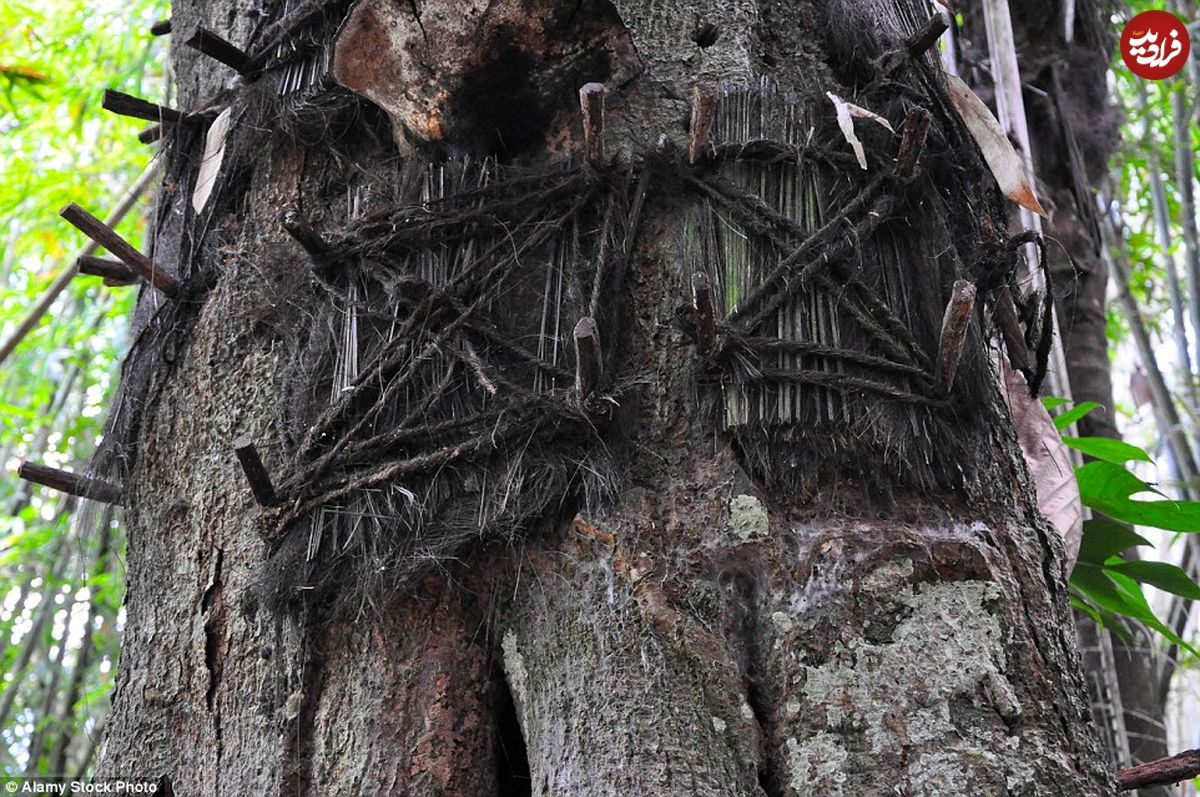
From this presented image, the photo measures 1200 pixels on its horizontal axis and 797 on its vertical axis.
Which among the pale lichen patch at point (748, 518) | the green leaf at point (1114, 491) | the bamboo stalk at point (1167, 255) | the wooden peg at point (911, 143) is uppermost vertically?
the bamboo stalk at point (1167, 255)

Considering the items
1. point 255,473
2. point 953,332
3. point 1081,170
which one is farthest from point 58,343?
point 953,332

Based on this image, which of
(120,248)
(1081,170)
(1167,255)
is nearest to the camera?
(120,248)

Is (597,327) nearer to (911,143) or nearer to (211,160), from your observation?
(911,143)

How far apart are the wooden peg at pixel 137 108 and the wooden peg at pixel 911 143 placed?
1039 mm

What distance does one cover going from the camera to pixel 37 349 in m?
5.26

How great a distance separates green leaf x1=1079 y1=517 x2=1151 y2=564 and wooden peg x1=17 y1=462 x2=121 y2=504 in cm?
141

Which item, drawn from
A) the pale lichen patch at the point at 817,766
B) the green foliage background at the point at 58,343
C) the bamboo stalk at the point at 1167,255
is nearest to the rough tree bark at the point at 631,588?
the pale lichen patch at the point at 817,766

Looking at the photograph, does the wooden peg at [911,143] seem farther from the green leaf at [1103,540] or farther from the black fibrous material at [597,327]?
the green leaf at [1103,540]

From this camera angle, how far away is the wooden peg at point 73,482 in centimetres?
160

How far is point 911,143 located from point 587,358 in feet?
1.44

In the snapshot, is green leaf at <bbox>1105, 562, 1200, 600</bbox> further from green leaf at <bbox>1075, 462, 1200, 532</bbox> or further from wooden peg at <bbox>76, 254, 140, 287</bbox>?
wooden peg at <bbox>76, 254, 140, 287</bbox>

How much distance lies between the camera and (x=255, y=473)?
1257mm

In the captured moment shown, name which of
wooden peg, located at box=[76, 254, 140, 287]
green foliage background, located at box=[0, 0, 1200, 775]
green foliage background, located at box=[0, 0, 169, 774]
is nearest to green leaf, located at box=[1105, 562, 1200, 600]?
wooden peg, located at box=[76, 254, 140, 287]

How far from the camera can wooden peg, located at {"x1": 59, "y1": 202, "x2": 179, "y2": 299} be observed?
1513 millimetres
